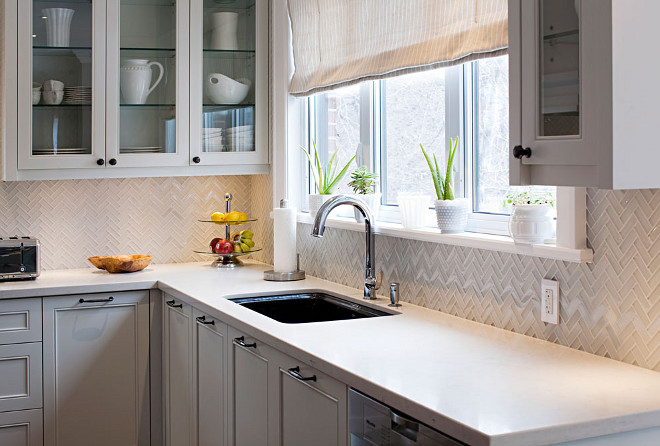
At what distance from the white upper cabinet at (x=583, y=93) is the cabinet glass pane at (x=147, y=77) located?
2276 mm

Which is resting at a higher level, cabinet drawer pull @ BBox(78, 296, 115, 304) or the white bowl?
the white bowl

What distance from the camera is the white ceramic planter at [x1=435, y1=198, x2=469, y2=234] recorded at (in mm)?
2521

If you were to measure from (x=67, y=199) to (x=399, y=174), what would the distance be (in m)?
1.76

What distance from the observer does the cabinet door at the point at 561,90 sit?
1.58 m

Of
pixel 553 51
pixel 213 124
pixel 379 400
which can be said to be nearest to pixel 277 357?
pixel 379 400

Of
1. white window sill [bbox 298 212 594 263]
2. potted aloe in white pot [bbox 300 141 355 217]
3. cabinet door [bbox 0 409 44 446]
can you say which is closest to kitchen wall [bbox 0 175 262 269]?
potted aloe in white pot [bbox 300 141 355 217]

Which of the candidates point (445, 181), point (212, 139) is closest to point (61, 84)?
point (212, 139)

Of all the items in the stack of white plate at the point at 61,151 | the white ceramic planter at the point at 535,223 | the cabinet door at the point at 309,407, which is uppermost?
the stack of white plate at the point at 61,151

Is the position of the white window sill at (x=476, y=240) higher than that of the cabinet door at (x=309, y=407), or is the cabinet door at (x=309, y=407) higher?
the white window sill at (x=476, y=240)

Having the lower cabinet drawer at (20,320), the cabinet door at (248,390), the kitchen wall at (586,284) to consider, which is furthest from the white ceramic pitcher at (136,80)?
the kitchen wall at (586,284)

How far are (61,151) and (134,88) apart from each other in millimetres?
442

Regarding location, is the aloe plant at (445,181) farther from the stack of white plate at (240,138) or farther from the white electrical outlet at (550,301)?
the stack of white plate at (240,138)

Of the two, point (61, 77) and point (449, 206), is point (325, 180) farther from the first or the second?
point (61, 77)

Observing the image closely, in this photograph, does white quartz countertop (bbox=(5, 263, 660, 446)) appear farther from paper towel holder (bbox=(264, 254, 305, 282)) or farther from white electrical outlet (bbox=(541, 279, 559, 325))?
paper towel holder (bbox=(264, 254, 305, 282))
